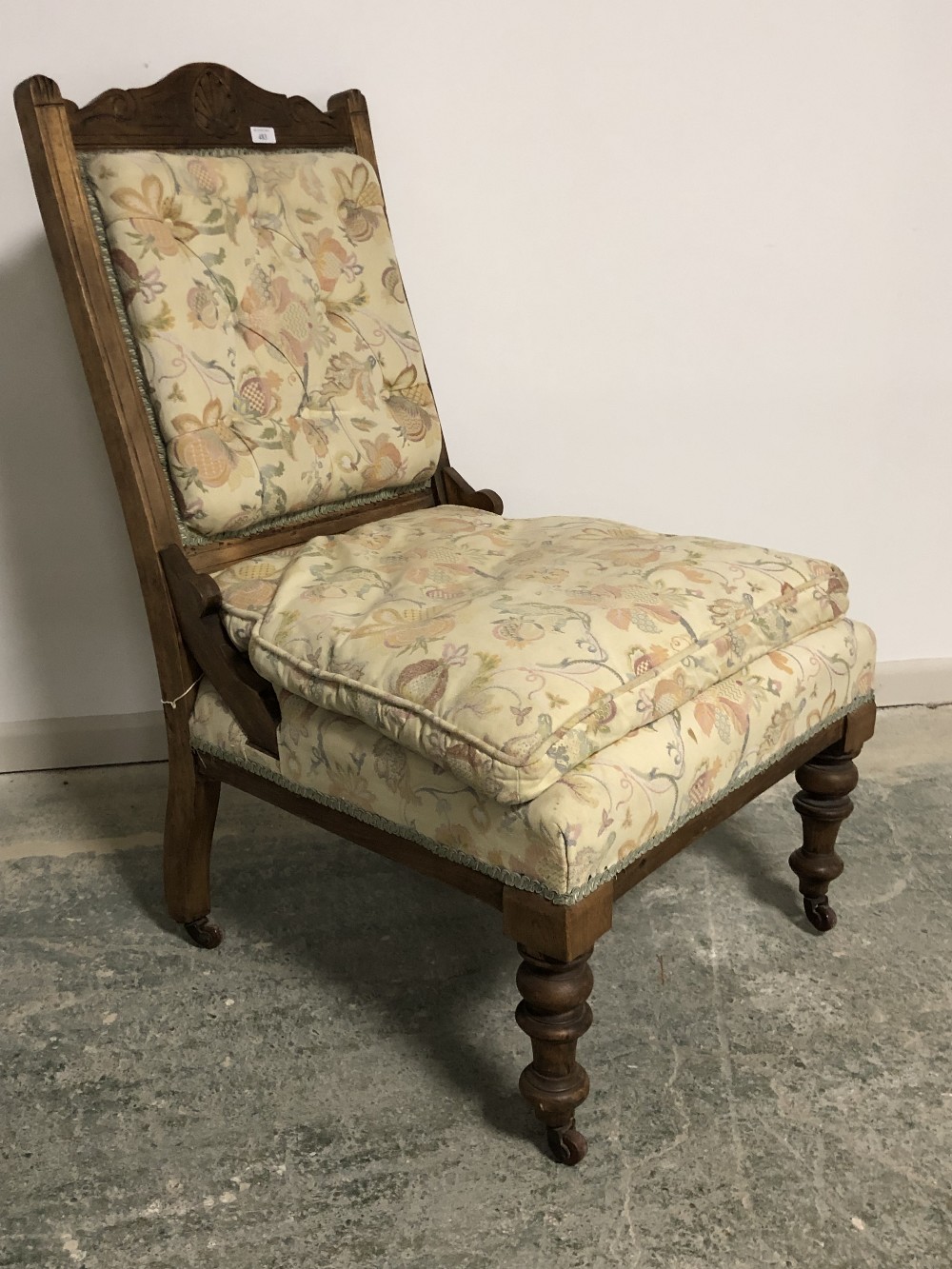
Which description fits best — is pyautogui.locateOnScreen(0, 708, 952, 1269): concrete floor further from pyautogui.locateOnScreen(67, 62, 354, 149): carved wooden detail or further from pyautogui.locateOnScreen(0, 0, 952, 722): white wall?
pyautogui.locateOnScreen(67, 62, 354, 149): carved wooden detail

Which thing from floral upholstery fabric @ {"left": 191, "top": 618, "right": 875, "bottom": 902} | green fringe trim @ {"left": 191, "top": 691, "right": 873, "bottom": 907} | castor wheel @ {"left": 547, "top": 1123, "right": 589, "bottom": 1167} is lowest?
castor wheel @ {"left": 547, "top": 1123, "right": 589, "bottom": 1167}

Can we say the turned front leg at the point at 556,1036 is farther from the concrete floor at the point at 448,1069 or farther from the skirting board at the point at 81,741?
the skirting board at the point at 81,741

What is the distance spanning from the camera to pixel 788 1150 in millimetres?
1202

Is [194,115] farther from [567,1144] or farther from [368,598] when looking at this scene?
[567,1144]

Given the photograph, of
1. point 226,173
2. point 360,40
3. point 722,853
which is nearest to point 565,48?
point 360,40

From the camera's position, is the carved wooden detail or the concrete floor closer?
the concrete floor

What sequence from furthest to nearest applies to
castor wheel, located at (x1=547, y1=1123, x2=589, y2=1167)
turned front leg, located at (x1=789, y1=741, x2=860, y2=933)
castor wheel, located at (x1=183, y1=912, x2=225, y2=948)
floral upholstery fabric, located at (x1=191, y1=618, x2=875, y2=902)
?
castor wheel, located at (x1=183, y1=912, x2=225, y2=948)
turned front leg, located at (x1=789, y1=741, x2=860, y2=933)
castor wheel, located at (x1=547, y1=1123, x2=589, y2=1167)
floral upholstery fabric, located at (x1=191, y1=618, x2=875, y2=902)

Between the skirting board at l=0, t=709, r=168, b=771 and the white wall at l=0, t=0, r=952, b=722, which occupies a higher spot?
the white wall at l=0, t=0, r=952, b=722

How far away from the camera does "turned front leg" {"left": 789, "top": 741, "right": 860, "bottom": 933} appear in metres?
1.47

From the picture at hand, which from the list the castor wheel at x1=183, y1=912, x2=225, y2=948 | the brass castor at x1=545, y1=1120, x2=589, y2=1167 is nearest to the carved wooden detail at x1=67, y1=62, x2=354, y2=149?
the castor wheel at x1=183, y1=912, x2=225, y2=948

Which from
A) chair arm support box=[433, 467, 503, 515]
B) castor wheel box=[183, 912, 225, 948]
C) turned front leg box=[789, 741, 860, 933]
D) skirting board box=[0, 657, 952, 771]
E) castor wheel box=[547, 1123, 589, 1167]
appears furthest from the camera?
skirting board box=[0, 657, 952, 771]

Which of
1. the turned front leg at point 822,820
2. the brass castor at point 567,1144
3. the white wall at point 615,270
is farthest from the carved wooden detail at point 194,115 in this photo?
the brass castor at point 567,1144

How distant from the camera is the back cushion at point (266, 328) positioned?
4.50 feet

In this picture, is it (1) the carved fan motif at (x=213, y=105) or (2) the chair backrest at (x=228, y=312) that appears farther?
(1) the carved fan motif at (x=213, y=105)
